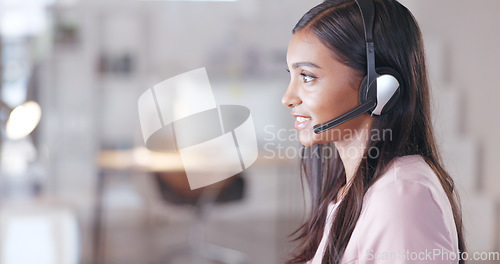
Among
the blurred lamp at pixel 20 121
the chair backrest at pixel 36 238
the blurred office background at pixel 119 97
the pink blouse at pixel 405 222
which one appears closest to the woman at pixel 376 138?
the pink blouse at pixel 405 222

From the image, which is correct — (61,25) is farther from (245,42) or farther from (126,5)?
(245,42)

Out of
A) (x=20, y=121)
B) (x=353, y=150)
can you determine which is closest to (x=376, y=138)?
(x=353, y=150)

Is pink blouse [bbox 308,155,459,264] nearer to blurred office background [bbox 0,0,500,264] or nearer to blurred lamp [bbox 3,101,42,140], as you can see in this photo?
blurred lamp [bbox 3,101,42,140]

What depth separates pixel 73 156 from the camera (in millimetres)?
2838

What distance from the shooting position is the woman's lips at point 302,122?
52cm

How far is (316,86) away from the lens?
0.50 m

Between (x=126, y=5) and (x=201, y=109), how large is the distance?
2.25 metres

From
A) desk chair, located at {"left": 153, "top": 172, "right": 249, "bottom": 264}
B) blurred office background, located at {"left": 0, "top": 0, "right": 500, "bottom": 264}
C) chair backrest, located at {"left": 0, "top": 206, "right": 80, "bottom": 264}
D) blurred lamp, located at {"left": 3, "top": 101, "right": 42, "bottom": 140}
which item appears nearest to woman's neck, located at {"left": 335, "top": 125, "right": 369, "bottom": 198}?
blurred lamp, located at {"left": 3, "top": 101, "right": 42, "bottom": 140}

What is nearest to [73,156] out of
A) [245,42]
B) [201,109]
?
[245,42]

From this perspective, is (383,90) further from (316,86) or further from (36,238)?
(36,238)

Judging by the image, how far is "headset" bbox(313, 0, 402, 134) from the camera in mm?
489

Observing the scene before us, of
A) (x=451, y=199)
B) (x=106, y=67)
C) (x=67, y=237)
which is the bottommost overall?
(x=67, y=237)

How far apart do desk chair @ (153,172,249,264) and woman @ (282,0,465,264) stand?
1.68 m

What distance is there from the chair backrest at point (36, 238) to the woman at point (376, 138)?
1211mm
